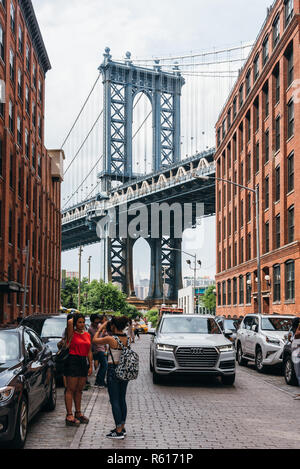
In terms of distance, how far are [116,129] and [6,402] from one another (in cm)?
10538

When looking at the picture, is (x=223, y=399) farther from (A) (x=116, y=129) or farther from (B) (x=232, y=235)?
(A) (x=116, y=129)

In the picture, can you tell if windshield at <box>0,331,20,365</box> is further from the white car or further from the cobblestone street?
the white car

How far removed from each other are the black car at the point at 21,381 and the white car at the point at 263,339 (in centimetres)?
818

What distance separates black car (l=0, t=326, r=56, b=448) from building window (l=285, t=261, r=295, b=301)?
986 inches

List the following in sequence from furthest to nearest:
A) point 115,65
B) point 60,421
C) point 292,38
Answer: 1. point 115,65
2. point 292,38
3. point 60,421

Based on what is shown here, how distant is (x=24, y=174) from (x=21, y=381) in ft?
113

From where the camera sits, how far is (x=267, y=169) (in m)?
41.6

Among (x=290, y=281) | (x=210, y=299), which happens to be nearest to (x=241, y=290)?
(x=290, y=281)

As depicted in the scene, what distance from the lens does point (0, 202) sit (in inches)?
1339

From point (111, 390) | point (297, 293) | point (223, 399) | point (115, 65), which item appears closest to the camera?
point (111, 390)

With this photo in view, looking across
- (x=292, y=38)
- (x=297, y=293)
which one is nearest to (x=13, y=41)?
(x=292, y=38)

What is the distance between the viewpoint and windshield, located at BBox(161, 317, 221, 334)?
15.2 metres

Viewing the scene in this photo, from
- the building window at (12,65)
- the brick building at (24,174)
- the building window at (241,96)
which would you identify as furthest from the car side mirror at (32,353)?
the building window at (241,96)

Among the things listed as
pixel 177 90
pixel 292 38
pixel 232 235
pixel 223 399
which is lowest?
pixel 223 399
